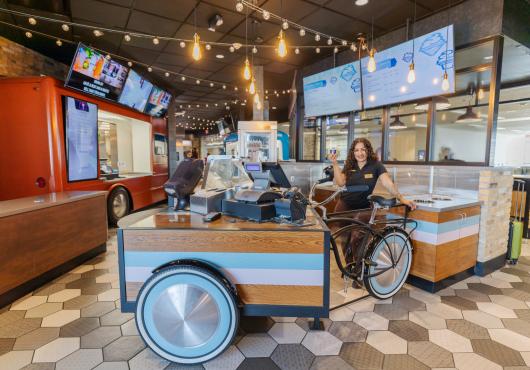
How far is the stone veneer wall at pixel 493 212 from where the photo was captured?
3.21m

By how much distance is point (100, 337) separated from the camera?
2.18 m

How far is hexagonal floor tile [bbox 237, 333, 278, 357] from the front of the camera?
1985 mm

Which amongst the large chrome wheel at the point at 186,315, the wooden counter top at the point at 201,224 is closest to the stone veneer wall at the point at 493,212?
the wooden counter top at the point at 201,224

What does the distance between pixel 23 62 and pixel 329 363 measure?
20.5 ft

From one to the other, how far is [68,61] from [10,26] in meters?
1.47

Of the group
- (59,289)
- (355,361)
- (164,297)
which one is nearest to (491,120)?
(355,361)

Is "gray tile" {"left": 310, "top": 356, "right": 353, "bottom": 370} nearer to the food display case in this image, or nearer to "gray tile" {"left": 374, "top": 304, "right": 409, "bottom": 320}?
"gray tile" {"left": 374, "top": 304, "right": 409, "bottom": 320}

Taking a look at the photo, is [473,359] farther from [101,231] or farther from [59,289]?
[101,231]

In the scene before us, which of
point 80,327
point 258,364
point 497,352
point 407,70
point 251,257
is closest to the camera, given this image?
point 251,257

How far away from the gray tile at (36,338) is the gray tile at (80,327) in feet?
0.19

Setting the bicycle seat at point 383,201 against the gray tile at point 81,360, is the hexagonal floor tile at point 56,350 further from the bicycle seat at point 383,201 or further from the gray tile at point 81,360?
the bicycle seat at point 383,201

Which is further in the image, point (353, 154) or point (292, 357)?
point (353, 154)

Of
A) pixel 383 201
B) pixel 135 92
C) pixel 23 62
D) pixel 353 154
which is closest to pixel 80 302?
pixel 383 201

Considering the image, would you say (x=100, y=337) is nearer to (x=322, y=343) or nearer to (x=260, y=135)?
(x=322, y=343)
